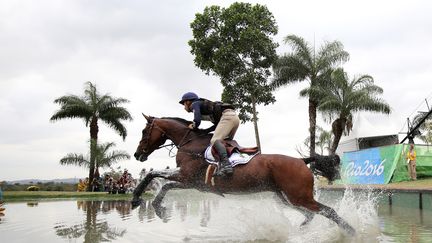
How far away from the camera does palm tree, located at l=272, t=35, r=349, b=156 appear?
34.5 meters

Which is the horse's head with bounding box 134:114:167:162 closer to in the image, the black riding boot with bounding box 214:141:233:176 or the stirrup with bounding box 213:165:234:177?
the black riding boot with bounding box 214:141:233:176

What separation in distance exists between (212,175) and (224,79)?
2728cm

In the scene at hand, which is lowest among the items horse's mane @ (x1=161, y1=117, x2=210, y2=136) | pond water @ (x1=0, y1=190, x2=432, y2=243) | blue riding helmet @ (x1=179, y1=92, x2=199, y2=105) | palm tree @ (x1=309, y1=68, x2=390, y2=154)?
pond water @ (x1=0, y1=190, x2=432, y2=243)

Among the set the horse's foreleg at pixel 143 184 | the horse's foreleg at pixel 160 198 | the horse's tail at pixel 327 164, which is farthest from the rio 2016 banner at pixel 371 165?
the horse's foreleg at pixel 143 184

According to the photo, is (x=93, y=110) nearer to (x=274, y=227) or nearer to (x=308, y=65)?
(x=308, y=65)

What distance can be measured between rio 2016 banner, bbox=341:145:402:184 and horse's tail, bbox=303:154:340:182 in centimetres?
1176

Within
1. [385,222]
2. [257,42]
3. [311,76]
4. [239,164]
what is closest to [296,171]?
[239,164]

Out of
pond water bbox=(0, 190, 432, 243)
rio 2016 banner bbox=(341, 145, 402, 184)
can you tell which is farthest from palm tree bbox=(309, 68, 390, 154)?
pond water bbox=(0, 190, 432, 243)

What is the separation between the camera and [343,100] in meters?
33.6

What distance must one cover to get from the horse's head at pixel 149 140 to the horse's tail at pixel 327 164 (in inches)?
107

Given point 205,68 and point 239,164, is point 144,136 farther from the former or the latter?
point 205,68

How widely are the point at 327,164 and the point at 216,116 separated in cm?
210

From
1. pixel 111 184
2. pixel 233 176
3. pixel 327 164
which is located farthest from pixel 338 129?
pixel 233 176

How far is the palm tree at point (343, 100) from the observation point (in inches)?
1307
